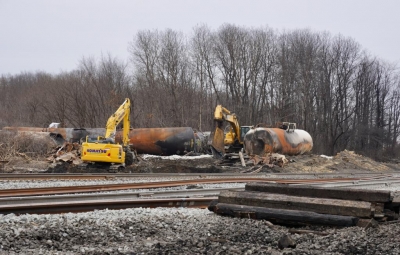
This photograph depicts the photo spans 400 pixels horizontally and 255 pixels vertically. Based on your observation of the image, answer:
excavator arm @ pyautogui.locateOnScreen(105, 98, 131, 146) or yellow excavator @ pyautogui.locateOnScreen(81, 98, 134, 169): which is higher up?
excavator arm @ pyautogui.locateOnScreen(105, 98, 131, 146)

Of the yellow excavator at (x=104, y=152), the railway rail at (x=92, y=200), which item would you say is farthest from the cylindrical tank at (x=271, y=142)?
the railway rail at (x=92, y=200)

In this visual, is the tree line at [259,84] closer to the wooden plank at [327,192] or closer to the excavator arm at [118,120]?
the excavator arm at [118,120]

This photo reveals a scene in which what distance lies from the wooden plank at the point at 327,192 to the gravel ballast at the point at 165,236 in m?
0.58

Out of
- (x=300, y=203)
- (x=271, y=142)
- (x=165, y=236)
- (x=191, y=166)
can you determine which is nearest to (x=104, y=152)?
(x=191, y=166)

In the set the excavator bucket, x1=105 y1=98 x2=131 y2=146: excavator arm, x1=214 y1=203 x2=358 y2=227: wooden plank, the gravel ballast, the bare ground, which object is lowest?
the bare ground

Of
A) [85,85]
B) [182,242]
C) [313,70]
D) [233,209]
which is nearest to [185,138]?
[233,209]

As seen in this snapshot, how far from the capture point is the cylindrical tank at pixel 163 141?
102ft

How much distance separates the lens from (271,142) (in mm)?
29719

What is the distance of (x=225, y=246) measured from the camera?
5680 millimetres

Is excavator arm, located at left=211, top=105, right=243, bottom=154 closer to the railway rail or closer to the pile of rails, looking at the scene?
the railway rail

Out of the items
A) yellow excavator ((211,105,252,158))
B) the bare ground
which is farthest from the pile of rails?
yellow excavator ((211,105,252,158))

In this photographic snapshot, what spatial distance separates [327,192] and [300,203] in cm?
75

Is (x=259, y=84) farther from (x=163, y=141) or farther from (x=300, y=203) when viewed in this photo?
(x=300, y=203)

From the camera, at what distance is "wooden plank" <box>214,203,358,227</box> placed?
268 inches
